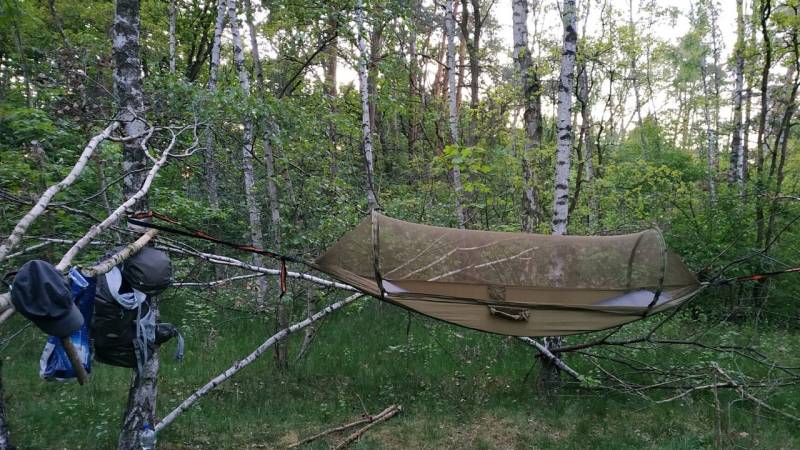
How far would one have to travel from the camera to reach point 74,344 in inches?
71.4

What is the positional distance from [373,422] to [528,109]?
11.7 feet

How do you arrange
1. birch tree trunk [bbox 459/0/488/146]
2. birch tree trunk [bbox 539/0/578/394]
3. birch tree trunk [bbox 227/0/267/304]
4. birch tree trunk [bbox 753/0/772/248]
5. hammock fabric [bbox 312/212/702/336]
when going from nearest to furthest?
1. hammock fabric [bbox 312/212/702/336]
2. birch tree trunk [bbox 539/0/578/394]
3. birch tree trunk [bbox 227/0/267/304]
4. birch tree trunk [bbox 753/0/772/248]
5. birch tree trunk [bbox 459/0/488/146]

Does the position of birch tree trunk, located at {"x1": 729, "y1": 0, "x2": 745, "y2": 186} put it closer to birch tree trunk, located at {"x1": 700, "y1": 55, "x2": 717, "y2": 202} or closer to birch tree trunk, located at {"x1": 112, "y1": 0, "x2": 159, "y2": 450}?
birch tree trunk, located at {"x1": 700, "y1": 55, "x2": 717, "y2": 202}

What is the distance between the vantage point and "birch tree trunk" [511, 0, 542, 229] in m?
4.98

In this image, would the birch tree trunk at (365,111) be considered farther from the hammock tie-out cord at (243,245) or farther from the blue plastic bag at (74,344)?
the blue plastic bag at (74,344)

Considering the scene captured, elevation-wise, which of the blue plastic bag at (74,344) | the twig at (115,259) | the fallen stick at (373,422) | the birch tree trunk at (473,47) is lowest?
the fallen stick at (373,422)

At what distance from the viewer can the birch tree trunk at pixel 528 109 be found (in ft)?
16.3

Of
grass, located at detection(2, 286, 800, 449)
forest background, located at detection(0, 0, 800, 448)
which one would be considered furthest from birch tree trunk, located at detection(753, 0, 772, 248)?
grass, located at detection(2, 286, 800, 449)

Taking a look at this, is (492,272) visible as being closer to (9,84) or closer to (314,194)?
(314,194)

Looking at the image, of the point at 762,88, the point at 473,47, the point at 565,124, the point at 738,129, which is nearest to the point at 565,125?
the point at 565,124

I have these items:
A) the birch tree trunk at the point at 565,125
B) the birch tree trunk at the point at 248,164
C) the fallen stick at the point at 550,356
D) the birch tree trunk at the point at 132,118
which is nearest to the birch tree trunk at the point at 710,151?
the birch tree trunk at the point at 565,125

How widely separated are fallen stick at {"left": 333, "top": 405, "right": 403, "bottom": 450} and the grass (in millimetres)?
60

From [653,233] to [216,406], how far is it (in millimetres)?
3928

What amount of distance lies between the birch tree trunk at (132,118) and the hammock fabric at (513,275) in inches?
54.3
